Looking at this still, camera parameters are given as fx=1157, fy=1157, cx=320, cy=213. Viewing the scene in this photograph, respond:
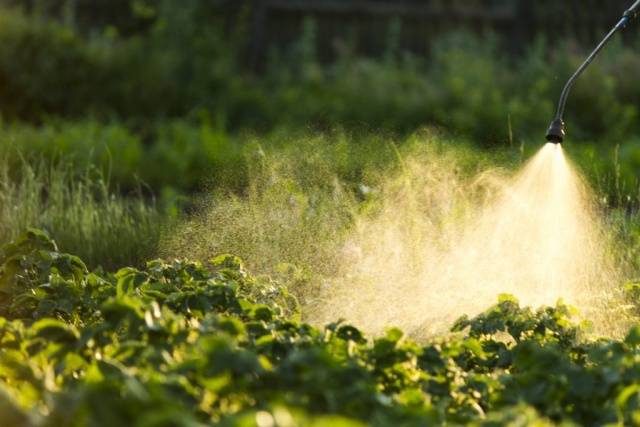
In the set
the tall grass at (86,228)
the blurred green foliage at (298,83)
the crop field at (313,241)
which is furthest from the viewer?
the blurred green foliage at (298,83)

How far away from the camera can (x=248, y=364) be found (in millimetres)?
2135

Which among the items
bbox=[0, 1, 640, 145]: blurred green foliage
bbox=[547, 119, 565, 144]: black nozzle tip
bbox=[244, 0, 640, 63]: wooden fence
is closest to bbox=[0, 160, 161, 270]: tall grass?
bbox=[547, 119, 565, 144]: black nozzle tip

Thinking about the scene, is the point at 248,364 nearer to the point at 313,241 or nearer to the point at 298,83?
the point at 313,241

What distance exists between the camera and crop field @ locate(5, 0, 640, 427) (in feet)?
7.61

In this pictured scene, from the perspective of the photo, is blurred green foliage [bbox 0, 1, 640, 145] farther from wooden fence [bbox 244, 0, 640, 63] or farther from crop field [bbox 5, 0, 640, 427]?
wooden fence [bbox 244, 0, 640, 63]

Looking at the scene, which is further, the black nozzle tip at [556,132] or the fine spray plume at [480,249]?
the black nozzle tip at [556,132]

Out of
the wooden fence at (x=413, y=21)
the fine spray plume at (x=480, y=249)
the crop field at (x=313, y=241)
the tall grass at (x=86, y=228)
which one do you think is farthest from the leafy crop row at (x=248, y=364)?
the wooden fence at (x=413, y=21)

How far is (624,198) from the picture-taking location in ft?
19.5

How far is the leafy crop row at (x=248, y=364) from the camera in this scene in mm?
2041

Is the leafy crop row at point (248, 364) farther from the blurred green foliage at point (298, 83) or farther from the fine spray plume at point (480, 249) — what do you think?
the blurred green foliage at point (298, 83)

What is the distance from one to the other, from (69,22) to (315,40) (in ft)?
8.37

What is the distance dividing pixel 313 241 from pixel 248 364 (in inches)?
95.0

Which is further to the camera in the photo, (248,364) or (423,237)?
(423,237)

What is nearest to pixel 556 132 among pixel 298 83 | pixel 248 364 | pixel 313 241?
pixel 313 241
